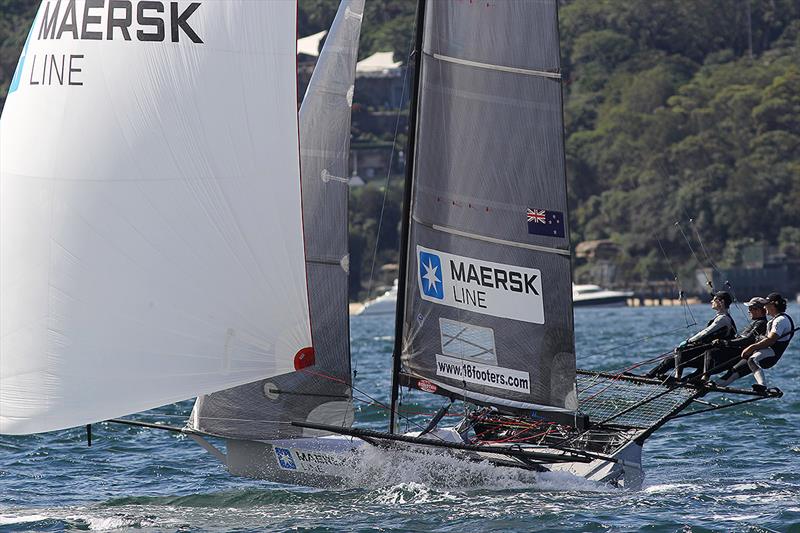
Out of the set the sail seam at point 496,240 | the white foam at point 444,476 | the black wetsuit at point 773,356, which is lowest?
the white foam at point 444,476

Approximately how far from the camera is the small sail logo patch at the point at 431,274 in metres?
12.8

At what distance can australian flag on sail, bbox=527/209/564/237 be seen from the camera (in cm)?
1259

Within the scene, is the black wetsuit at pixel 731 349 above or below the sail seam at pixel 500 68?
below

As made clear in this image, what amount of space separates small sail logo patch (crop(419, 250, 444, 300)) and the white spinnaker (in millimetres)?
1412

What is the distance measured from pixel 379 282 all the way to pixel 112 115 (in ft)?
251

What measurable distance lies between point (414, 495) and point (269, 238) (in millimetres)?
2500

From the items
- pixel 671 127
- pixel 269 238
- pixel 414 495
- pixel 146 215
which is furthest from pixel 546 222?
pixel 671 127

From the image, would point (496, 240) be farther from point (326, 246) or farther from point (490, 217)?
point (326, 246)

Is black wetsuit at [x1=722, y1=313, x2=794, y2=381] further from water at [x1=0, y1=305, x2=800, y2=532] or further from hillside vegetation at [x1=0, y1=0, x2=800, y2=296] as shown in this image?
hillside vegetation at [x1=0, y1=0, x2=800, y2=296]

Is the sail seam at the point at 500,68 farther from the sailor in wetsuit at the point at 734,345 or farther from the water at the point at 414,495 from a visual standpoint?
the water at the point at 414,495

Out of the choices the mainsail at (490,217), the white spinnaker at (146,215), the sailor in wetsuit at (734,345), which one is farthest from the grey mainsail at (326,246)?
the sailor in wetsuit at (734,345)

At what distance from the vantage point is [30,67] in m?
11.9

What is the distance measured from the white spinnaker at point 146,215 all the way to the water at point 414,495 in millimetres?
1254

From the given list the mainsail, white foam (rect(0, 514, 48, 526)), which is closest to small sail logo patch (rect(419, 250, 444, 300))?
the mainsail
